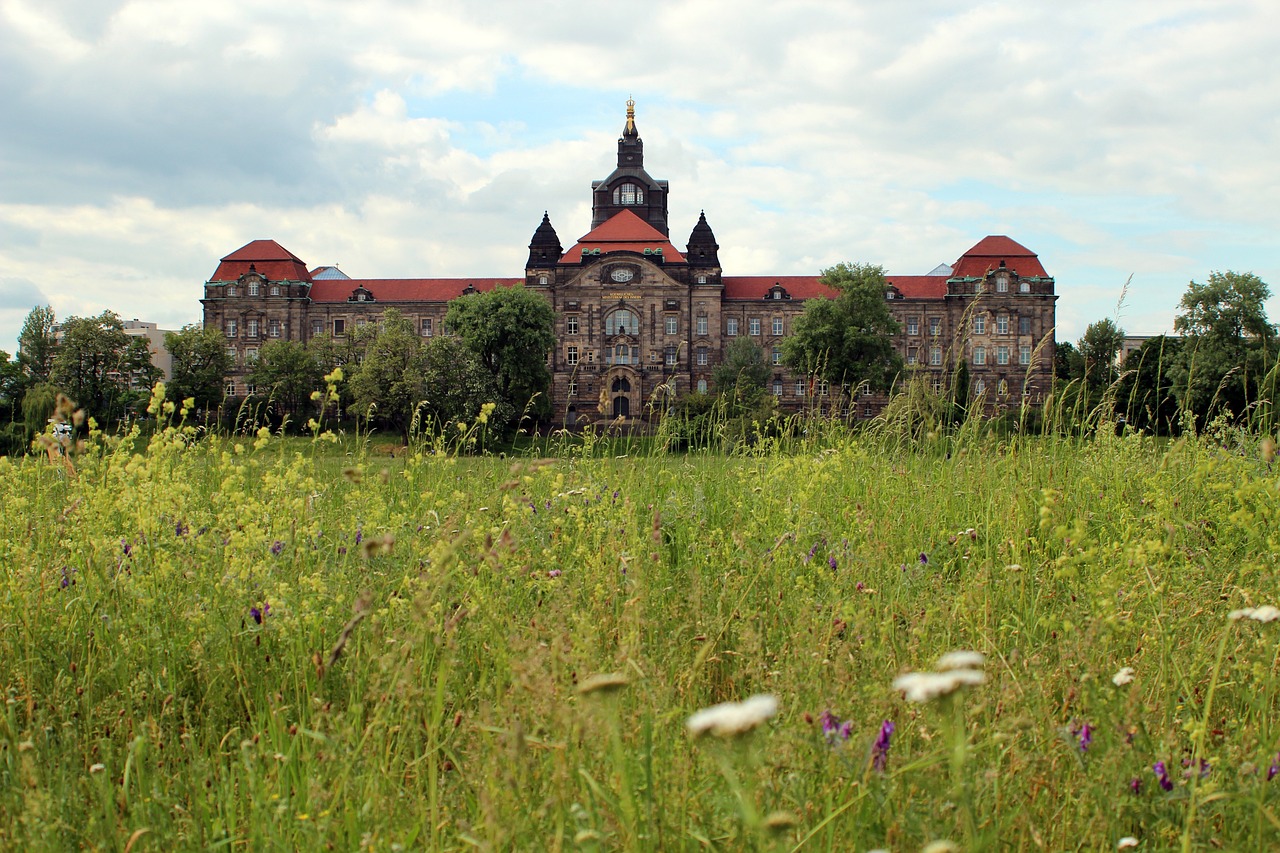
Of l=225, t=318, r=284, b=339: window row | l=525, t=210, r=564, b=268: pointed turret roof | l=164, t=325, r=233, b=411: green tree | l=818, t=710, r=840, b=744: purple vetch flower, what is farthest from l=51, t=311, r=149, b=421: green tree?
l=818, t=710, r=840, b=744: purple vetch flower

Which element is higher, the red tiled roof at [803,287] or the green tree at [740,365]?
the red tiled roof at [803,287]

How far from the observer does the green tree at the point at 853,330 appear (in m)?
48.2

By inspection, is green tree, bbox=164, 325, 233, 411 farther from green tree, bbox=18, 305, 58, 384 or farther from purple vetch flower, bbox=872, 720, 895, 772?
purple vetch flower, bbox=872, 720, 895, 772

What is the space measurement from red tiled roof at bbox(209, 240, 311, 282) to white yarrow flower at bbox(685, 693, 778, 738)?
69496 mm

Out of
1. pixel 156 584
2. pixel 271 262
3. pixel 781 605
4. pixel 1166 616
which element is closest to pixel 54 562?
pixel 156 584

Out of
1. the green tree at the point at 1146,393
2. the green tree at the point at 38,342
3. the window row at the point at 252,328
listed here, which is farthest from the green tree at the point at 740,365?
the green tree at the point at 1146,393

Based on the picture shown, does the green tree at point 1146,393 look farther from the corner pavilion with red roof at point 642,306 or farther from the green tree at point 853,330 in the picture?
the corner pavilion with red roof at point 642,306

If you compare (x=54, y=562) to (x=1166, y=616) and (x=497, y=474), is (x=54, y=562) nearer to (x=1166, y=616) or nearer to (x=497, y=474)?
(x=497, y=474)

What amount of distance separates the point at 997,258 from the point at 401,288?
4265 cm

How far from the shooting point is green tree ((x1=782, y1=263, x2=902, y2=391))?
158 feet

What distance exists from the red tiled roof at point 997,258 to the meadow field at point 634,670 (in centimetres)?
6380

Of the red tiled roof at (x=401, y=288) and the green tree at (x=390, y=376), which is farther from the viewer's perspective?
the red tiled roof at (x=401, y=288)

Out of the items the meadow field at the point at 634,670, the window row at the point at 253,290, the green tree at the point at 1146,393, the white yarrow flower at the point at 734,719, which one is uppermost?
the window row at the point at 253,290

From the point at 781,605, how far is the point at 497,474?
122 inches
